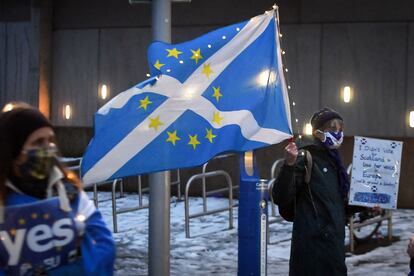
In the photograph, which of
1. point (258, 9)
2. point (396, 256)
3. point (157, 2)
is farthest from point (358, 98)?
point (157, 2)

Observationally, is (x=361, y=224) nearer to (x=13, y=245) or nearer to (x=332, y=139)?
(x=332, y=139)

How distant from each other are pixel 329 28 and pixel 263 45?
23.2 feet

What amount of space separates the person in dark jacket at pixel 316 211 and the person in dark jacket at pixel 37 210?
213 centimetres

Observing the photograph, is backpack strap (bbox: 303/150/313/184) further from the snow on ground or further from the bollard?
the snow on ground

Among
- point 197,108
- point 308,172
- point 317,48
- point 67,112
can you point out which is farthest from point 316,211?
point 67,112

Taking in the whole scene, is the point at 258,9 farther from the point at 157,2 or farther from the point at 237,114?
the point at 237,114

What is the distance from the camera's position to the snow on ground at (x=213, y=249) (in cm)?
729

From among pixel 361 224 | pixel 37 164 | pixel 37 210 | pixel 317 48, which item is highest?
pixel 317 48

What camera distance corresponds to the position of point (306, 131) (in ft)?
39.0

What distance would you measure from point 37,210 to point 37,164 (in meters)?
0.18

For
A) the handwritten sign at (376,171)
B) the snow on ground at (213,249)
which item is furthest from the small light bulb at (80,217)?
the handwritten sign at (376,171)

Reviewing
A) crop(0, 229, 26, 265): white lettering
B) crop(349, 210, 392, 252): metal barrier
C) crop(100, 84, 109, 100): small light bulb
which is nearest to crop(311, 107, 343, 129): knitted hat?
crop(0, 229, 26, 265): white lettering

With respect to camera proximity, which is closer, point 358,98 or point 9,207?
point 9,207

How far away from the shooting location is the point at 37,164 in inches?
103
